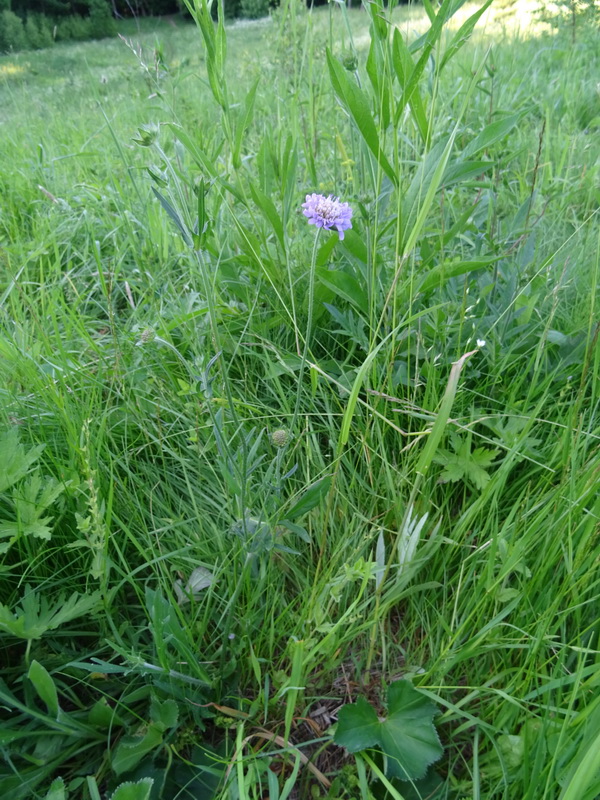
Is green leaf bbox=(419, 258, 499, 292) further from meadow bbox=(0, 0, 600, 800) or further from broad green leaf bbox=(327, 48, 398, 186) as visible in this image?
broad green leaf bbox=(327, 48, 398, 186)

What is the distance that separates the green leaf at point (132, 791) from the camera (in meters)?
0.65

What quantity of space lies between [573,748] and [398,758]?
22 cm

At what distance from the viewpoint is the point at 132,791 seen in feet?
2.15

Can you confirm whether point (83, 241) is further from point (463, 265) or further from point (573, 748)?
point (573, 748)

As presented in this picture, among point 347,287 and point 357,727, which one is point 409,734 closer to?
point 357,727

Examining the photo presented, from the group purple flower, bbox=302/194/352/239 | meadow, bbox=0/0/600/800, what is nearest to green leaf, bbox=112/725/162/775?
meadow, bbox=0/0/600/800

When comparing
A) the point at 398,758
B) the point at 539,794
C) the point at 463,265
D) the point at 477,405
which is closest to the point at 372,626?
the point at 398,758

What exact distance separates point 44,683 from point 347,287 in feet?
2.88

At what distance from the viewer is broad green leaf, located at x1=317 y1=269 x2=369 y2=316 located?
116cm

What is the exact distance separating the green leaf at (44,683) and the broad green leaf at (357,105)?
3.03ft

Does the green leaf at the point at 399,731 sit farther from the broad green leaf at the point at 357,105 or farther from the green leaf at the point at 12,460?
the broad green leaf at the point at 357,105

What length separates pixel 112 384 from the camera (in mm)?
1181

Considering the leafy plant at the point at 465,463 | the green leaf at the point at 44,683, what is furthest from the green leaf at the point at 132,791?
the leafy plant at the point at 465,463

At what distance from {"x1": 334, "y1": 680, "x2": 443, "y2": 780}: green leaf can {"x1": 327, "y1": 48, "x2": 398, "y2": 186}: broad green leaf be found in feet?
2.71
